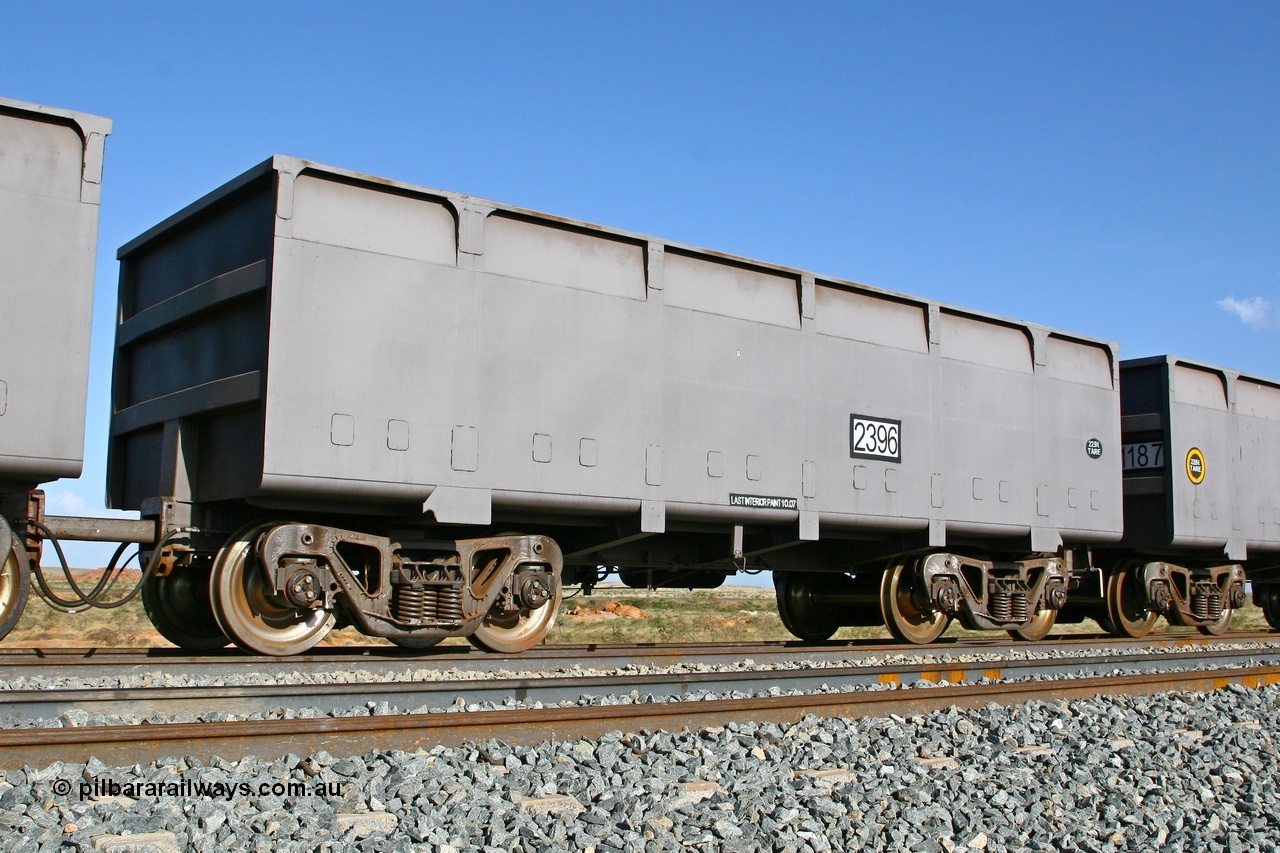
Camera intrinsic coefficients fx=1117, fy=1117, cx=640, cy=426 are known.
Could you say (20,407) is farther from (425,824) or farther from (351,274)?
(425,824)

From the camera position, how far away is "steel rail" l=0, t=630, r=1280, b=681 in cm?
701

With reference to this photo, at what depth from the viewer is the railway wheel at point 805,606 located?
12594 millimetres

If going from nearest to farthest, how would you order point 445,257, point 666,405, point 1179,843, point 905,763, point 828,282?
1. point 1179,843
2. point 905,763
3. point 445,257
4. point 666,405
5. point 828,282

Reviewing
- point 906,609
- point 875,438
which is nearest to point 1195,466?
point 906,609

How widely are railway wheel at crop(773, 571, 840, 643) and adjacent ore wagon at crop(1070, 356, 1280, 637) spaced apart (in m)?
3.51

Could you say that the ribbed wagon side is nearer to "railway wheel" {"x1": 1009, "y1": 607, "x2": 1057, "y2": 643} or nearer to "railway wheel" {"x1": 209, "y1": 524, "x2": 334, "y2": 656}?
"railway wheel" {"x1": 209, "y1": 524, "x2": 334, "y2": 656}

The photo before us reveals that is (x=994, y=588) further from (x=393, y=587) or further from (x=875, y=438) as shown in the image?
(x=393, y=587)

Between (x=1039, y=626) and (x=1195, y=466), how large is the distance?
3.34m

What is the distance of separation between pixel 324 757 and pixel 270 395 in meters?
3.37

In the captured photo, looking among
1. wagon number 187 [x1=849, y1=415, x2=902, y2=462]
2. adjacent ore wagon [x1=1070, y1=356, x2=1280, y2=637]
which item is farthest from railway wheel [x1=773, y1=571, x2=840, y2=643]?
adjacent ore wagon [x1=1070, y1=356, x2=1280, y2=637]

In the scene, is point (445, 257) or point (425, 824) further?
point (445, 257)

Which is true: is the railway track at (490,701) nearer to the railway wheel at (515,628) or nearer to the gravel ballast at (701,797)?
the gravel ballast at (701,797)

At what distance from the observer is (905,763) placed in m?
4.97

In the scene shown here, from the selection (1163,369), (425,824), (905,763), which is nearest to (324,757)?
(425,824)
